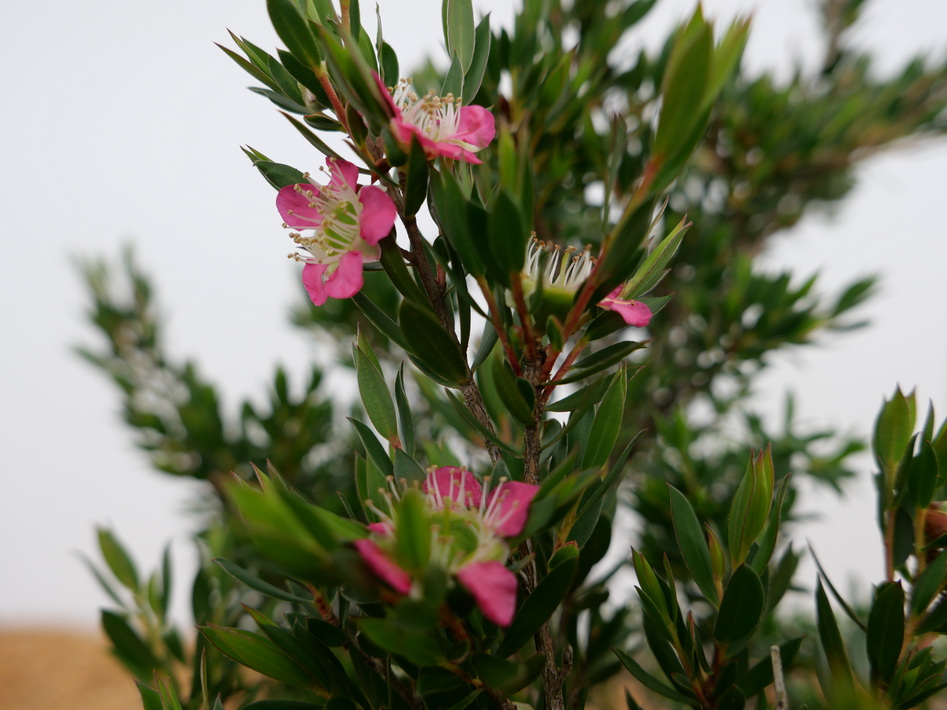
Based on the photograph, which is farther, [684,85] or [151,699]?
[151,699]

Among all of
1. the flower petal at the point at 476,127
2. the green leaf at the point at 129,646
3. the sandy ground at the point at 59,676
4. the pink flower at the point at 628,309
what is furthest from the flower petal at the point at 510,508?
the sandy ground at the point at 59,676

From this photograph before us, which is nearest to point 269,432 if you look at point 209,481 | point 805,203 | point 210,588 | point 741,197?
point 209,481

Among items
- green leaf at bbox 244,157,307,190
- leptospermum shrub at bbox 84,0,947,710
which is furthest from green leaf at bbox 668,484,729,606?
green leaf at bbox 244,157,307,190

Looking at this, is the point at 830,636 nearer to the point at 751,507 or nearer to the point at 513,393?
the point at 751,507

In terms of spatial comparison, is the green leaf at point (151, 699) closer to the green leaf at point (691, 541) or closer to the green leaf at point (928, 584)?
the green leaf at point (691, 541)

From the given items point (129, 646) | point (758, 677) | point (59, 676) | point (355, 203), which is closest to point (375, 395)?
point (355, 203)

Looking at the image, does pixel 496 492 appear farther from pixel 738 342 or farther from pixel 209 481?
pixel 209 481
